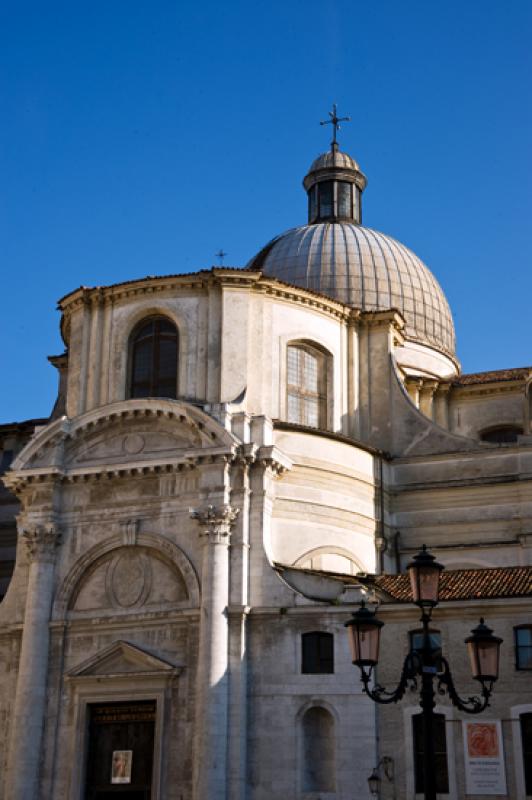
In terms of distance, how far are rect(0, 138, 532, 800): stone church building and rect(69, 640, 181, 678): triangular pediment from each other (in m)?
0.08

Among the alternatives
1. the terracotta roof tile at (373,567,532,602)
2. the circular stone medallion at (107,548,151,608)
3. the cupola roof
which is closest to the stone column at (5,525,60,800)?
the circular stone medallion at (107,548,151,608)

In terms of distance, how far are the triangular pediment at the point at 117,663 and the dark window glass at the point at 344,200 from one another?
83.7 ft

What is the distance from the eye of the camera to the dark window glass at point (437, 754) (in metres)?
27.5

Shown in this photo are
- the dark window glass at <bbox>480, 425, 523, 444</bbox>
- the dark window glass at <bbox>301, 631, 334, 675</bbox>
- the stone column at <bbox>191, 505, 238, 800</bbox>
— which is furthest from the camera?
the dark window glass at <bbox>480, 425, 523, 444</bbox>

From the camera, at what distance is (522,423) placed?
41.5 meters

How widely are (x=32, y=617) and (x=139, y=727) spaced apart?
4378 mm

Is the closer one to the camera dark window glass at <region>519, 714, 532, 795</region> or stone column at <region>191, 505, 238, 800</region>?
dark window glass at <region>519, 714, 532, 795</region>

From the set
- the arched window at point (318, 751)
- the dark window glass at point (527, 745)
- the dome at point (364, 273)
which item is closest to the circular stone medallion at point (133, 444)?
the arched window at point (318, 751)

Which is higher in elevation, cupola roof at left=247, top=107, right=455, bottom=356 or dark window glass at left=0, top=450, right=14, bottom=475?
cupola roof at left=247, top=107, right=455, bottom=356

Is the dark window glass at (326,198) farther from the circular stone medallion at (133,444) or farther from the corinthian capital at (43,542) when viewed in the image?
the corinthian capital at (43,542)

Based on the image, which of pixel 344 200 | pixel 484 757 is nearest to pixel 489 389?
pixel 344 200

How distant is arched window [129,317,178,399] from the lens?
1416 inches

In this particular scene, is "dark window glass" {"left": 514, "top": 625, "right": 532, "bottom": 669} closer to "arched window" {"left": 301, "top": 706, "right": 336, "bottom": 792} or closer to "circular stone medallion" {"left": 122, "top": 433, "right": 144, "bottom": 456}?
"arched window" {"left": 301, "top": 706, "right": 336, "bottom": 792}

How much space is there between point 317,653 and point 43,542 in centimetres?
891
